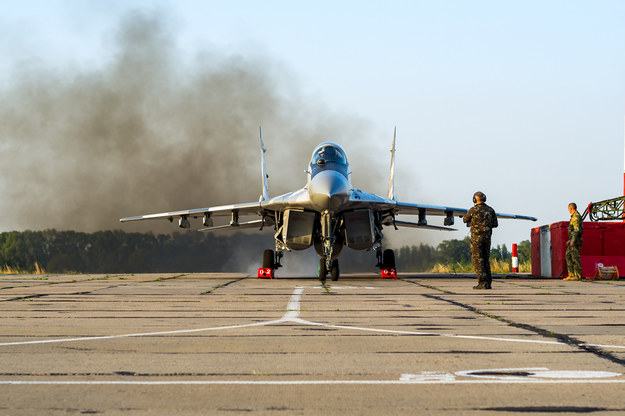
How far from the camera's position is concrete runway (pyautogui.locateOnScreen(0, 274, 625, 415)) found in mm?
3994

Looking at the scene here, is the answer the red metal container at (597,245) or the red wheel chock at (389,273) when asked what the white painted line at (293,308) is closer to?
the red wheel chock at (389,273)

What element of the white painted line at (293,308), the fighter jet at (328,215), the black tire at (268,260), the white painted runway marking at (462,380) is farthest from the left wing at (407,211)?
the white painted runway marking at (462,380)

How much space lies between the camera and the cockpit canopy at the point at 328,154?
66.9ft

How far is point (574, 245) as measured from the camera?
20.1m

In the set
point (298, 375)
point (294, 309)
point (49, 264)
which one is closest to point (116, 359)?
point (298, 375)

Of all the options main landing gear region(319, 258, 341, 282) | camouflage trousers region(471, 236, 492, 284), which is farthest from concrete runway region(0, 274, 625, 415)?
main landing gear region(319, 258, 341, 282)

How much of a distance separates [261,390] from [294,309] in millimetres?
5587

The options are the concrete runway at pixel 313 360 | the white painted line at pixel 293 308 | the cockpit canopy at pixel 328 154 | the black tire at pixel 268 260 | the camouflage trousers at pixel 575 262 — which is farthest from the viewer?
the black tire at pixel 268 260

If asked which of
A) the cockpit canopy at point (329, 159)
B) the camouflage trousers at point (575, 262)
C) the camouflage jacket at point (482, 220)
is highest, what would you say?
the cockpit canopy at point (329, 159)

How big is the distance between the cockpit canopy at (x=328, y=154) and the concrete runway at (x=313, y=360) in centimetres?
1057

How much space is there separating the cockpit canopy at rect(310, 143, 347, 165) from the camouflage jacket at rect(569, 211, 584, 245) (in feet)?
22.3

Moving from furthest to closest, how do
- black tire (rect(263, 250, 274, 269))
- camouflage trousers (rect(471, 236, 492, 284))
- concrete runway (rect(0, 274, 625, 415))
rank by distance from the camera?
black tire (rect(263, 250, 274, 269))
camouflage trousers (rect(471, 236, 492, 284))
concrete runway (rect(0, 274, 625, 415))

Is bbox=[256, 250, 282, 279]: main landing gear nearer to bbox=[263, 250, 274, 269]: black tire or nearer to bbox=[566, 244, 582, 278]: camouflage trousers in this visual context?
bbox=[263, 250, 274, 269]: black tire

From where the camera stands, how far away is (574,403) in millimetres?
3941
